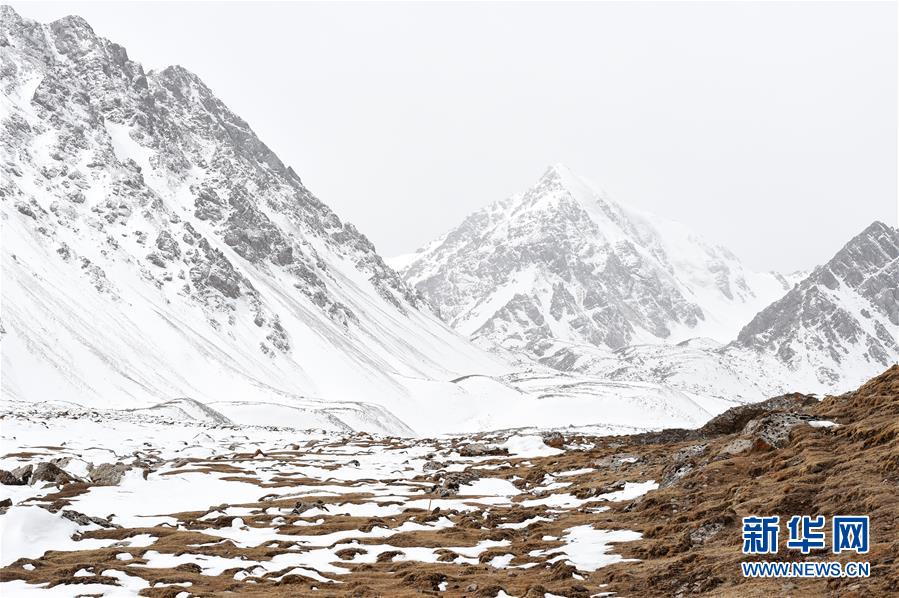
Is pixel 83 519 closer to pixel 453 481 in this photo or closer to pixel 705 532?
pixel 453 481

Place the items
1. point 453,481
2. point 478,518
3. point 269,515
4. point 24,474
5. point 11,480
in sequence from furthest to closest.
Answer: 1. point 453,481
2. point 24,474
3. point 11,480
4. point 269,515
5. point 478,518

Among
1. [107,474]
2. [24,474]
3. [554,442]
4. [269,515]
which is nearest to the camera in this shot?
[269,515]

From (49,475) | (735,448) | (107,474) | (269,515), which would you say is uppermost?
(735,448)

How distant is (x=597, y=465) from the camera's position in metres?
44.9

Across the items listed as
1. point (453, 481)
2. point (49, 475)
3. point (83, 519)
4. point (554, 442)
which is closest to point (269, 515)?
point (83, 519)

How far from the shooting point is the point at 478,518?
1308 inches

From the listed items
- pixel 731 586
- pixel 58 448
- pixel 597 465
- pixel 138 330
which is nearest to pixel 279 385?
pixel 138 330

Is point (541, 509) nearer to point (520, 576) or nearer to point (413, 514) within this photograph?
point (413, 514)

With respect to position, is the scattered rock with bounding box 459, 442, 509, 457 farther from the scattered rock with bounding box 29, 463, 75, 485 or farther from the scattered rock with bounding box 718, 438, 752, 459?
the scattered rock with bounding box 29, 463, 75, 485

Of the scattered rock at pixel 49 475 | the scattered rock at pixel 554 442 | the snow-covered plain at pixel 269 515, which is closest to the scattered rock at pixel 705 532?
the snow-covered plain at pixel 269 515

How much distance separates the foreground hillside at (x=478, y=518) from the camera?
67.2ft

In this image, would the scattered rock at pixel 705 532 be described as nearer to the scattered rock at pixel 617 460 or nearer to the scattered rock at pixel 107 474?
the scattered rock at pixel 617 460

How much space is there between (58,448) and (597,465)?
40.0m

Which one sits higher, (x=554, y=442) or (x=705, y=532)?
(x=554, y=442)
